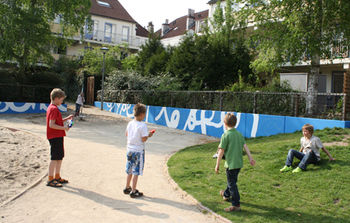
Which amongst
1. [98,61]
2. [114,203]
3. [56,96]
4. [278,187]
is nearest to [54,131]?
[56,96]

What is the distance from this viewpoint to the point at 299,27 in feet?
44.0

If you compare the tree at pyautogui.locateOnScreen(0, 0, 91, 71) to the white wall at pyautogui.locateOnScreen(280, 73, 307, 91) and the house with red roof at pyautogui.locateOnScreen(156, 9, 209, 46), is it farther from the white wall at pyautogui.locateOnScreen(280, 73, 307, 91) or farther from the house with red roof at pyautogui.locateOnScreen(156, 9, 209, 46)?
the house with red roof at pyautogui.locateOnScreen(156, 9, 209, 46)

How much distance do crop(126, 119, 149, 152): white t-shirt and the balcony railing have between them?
37.8 metres

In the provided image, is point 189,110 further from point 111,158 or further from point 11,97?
point 11,97

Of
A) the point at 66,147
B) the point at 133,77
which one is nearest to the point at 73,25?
the point at 133,77

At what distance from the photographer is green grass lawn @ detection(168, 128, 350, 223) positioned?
5051mm

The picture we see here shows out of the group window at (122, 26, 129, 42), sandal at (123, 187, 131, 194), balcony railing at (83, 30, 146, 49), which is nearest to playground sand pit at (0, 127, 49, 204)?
sandal at (123, 187, 131, 194)

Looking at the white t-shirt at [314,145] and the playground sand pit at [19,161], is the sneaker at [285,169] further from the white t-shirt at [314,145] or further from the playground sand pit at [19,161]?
the playground sand pit at [19,161]

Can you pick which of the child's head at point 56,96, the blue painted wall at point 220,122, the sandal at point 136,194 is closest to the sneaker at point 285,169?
the sandal at point 136,194

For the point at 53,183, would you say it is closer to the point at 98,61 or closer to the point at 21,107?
the point at 21,107

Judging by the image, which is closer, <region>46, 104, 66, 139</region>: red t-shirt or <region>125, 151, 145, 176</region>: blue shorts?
<region>125, 151, 145, 176</region>: blue shorts

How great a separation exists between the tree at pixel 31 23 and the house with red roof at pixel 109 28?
19565 mm

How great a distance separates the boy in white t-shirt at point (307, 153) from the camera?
6.93m

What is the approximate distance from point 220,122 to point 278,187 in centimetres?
848
